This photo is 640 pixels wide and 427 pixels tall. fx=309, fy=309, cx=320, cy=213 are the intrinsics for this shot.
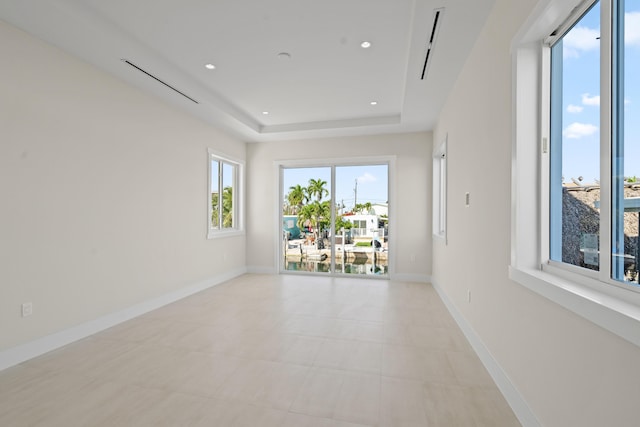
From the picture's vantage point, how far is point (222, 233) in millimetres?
5379

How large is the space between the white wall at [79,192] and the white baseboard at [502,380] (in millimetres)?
3611

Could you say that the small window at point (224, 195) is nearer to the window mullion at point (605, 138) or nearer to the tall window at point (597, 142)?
the tall window at point (597, 142)

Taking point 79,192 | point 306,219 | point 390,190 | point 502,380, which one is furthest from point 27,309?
point 390,190

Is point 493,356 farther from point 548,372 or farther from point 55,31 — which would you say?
point 55,31

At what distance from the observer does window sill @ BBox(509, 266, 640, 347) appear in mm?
1001

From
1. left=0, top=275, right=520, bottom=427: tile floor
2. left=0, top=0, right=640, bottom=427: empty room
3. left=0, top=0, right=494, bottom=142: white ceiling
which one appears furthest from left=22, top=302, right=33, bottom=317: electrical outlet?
left=0, top=0, right=494, bottom=142: white ceiling

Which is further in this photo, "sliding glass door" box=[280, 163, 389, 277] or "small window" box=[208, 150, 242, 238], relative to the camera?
"sliding glass door" box=[280, 163, 389, 277]

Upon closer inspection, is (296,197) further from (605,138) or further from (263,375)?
(605,138)

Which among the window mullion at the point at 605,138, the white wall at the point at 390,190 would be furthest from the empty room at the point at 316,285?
the white wall at the point at 390,190

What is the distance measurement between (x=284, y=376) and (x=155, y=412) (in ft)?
2.76

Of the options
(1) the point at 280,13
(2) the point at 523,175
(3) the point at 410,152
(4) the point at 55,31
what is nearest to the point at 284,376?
(2) the point at 523,175

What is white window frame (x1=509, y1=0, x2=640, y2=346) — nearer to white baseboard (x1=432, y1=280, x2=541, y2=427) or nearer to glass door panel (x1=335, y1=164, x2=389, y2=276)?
white baseboard (x1=432, y1=280, x2=541, y2=427)

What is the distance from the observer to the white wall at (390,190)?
543 cm

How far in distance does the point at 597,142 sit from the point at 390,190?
423 cm
